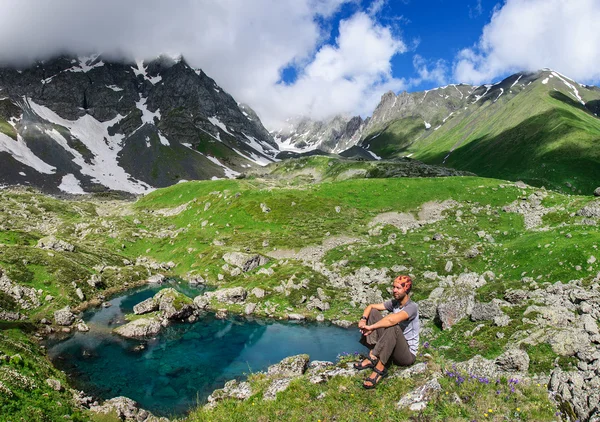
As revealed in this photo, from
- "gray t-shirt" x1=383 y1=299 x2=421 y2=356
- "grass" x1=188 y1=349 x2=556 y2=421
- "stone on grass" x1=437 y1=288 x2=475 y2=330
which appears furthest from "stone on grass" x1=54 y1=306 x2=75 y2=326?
"gray t-shirt" x1=383 y1=299 x2=421 y2=356

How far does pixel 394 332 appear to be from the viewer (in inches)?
589

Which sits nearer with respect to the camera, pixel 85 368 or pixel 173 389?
pixel 173 389

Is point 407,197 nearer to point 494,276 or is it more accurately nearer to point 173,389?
point 494,276

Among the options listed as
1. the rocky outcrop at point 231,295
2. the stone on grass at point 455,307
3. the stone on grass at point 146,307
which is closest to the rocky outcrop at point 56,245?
the stone on grass at point 146,307

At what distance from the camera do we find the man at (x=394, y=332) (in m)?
14.7

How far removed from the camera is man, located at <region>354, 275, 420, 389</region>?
14734 millimetres

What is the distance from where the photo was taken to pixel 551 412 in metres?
12.3

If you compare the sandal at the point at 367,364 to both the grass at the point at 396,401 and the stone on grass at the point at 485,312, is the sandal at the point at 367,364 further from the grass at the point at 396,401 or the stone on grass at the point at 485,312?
the stone on grass at the point at 485,312

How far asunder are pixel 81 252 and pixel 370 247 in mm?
61548

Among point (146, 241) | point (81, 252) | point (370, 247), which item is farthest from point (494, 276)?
point (146, 241)

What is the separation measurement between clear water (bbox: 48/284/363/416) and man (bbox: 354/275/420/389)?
2032 cm

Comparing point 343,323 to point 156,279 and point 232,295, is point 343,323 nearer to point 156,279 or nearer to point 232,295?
point 232,295

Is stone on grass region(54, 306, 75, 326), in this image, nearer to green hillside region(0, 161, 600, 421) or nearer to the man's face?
green hillside region(0, 161, 600, 421)

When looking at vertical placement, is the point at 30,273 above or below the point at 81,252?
below
